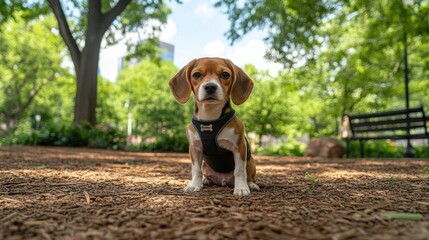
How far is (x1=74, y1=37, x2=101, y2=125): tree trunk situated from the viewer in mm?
12877

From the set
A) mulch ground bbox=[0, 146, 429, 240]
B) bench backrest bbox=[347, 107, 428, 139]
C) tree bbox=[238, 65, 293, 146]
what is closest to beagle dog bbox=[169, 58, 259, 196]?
mulch ground bbox=[0, 146, 429, 240]

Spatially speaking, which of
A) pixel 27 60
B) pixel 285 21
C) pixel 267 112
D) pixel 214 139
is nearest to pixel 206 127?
pixel 214 139

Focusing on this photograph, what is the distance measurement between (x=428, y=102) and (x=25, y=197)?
47623 mm

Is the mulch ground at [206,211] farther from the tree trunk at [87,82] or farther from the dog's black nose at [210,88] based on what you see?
the tree trunk at [87,82]

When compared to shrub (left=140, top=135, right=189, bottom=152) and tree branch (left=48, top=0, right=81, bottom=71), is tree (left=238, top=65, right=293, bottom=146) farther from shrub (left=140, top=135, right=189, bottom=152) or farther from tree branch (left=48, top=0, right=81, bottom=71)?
tree branch (left=48, top=0, right=81, bottom=71)

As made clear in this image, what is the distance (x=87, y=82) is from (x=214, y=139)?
35.7 ft

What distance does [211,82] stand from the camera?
3021 mm

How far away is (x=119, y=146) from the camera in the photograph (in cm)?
1230

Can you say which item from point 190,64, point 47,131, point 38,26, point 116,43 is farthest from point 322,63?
point 38,26

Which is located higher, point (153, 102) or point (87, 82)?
point (153, 102)

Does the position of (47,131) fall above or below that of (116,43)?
below

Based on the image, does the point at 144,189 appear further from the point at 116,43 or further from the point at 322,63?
the point at 322,63

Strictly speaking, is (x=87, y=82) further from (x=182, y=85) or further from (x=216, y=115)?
(x=216, y=115)

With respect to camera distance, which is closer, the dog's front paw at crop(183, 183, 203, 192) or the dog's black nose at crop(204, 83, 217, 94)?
the dog's black nose at crop(204, 83, 217, 94)
